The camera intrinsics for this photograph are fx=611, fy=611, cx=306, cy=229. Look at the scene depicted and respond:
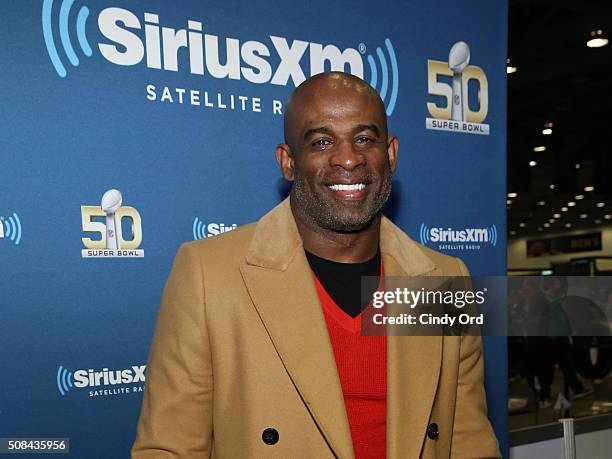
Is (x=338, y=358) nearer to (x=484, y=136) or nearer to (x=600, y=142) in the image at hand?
(x=484, y=136)

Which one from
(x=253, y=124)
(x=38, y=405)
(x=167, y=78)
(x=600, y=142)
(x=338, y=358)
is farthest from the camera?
(x=600, y=142)

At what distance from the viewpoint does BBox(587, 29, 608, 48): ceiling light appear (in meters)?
6.69

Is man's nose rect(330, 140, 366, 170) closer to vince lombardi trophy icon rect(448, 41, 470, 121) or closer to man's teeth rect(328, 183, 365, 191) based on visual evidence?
man's teeth rect(328, 183, 365, 191)

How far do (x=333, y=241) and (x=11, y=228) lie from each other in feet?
3.86

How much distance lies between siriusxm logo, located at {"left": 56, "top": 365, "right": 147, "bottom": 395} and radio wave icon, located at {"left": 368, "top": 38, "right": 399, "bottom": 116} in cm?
166

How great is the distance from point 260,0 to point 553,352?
666 cm

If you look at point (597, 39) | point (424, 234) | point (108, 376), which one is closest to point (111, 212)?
point (108, 376)

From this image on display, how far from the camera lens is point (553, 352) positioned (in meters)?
7.80

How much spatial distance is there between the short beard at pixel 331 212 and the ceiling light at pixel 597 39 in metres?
5.97

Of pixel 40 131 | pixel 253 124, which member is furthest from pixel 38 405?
pixel 253 124

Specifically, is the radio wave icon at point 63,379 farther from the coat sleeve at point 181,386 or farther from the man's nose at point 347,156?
the man's nose at point 347,156

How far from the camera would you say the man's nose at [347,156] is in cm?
174

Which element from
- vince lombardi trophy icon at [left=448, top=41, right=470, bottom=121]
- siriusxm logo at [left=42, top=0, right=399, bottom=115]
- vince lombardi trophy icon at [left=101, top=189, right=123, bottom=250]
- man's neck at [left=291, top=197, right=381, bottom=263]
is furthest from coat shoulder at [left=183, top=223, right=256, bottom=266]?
vince lombardi trophy icon at [left=448, top=41, right=470, bottom=121]

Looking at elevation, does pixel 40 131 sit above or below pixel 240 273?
above
